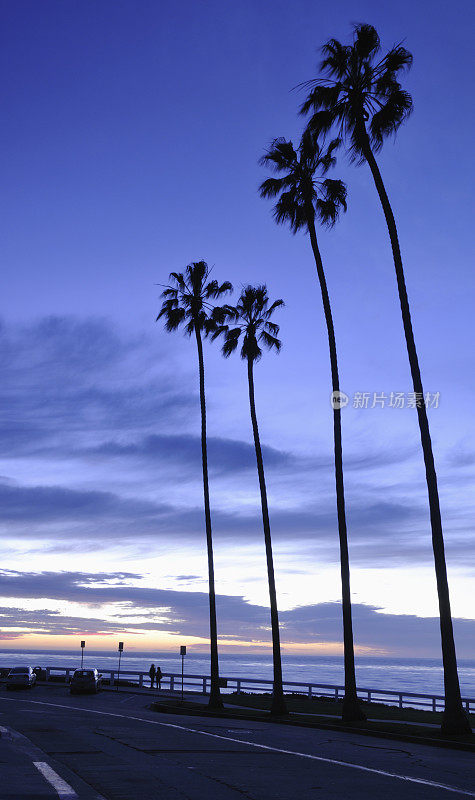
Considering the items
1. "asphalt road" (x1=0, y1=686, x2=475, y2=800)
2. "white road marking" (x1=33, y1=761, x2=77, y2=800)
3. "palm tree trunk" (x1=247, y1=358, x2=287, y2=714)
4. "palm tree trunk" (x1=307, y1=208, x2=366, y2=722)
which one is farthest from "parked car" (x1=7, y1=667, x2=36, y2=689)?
"white road marking" (x1=33, y1=761, x2=77, y2=800)

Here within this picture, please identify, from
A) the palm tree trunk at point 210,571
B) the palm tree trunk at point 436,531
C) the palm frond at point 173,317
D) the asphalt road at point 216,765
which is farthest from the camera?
the palm frond at point 173,317

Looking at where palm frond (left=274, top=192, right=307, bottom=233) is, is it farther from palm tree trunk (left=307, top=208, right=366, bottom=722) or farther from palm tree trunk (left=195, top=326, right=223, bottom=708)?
palm tree trunk (left=195, top=326, right=223, bottom=708)

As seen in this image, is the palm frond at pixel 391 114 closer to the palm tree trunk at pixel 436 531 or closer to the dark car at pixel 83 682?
the palm tree trunk at pixel 436 531

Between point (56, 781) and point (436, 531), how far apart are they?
45.5 feet

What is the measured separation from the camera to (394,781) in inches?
451

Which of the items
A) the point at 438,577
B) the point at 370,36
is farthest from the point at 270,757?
the point at 370,36

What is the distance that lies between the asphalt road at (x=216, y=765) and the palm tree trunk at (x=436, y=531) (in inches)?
69.5

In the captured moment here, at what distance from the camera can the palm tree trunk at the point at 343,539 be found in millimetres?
25156

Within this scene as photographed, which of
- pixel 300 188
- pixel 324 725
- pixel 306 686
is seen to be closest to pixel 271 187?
pixel 300 188

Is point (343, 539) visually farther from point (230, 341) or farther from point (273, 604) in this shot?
point (230, 341)

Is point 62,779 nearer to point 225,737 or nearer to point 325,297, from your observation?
point 225,737

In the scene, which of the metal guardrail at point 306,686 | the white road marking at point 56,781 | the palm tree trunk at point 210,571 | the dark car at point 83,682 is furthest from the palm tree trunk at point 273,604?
the dark car at point 83,682

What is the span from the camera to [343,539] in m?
27.2

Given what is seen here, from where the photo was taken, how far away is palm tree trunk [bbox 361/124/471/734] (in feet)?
65.7
